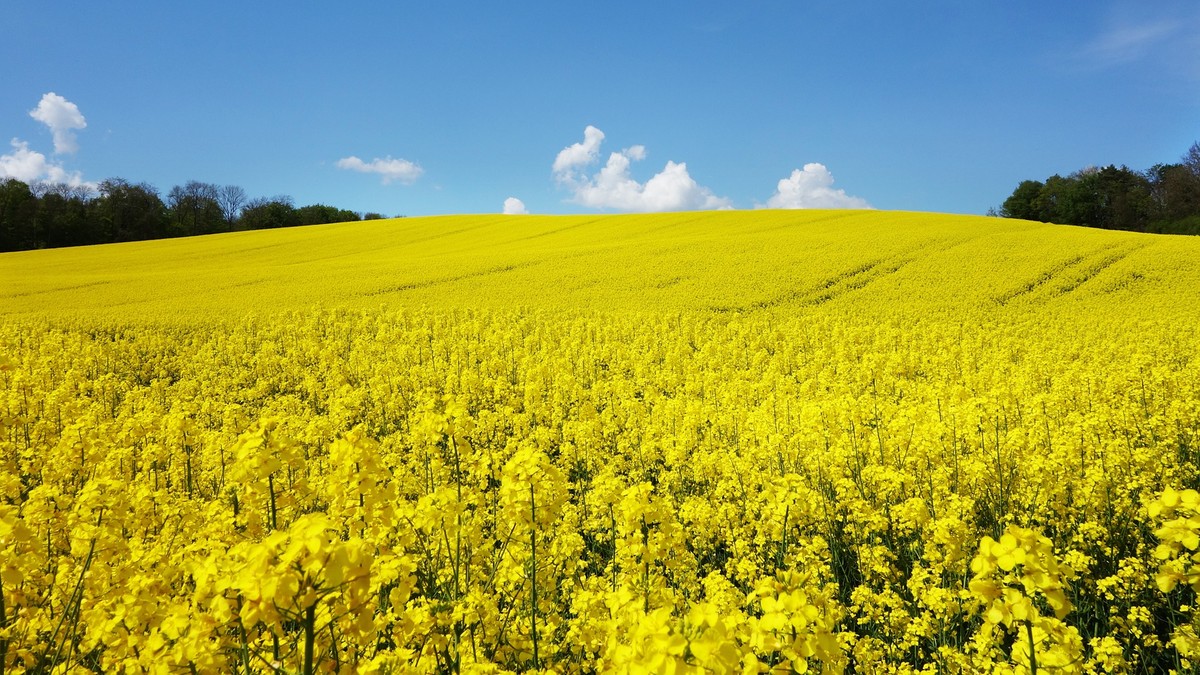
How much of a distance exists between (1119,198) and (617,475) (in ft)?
228

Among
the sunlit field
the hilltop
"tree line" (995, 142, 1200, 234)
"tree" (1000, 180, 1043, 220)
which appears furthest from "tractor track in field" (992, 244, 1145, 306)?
"tree" (1000, 180, 1043, 220)

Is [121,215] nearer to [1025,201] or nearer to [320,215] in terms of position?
[320,215]

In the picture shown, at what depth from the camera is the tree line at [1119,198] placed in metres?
50.2

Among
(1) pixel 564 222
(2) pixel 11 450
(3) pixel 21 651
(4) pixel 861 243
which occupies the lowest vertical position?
(2) pixel 11 450

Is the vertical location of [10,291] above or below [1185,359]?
above

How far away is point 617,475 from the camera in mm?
7191

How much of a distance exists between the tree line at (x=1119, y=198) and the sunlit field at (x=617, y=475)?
38.9 m

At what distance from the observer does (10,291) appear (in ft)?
79.5

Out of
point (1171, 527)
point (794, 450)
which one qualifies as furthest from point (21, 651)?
point (794, 450)

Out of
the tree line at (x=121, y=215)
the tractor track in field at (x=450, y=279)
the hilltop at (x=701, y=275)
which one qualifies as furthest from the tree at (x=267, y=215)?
the tractor track in field at (x=450, y=279)

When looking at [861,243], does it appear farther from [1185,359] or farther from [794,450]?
[794,450]

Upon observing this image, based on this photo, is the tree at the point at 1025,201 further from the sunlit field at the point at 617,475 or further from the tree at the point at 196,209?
the tree at the point at 196,209

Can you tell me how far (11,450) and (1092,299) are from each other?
27372mm

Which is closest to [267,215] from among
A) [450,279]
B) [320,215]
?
[320,215]
